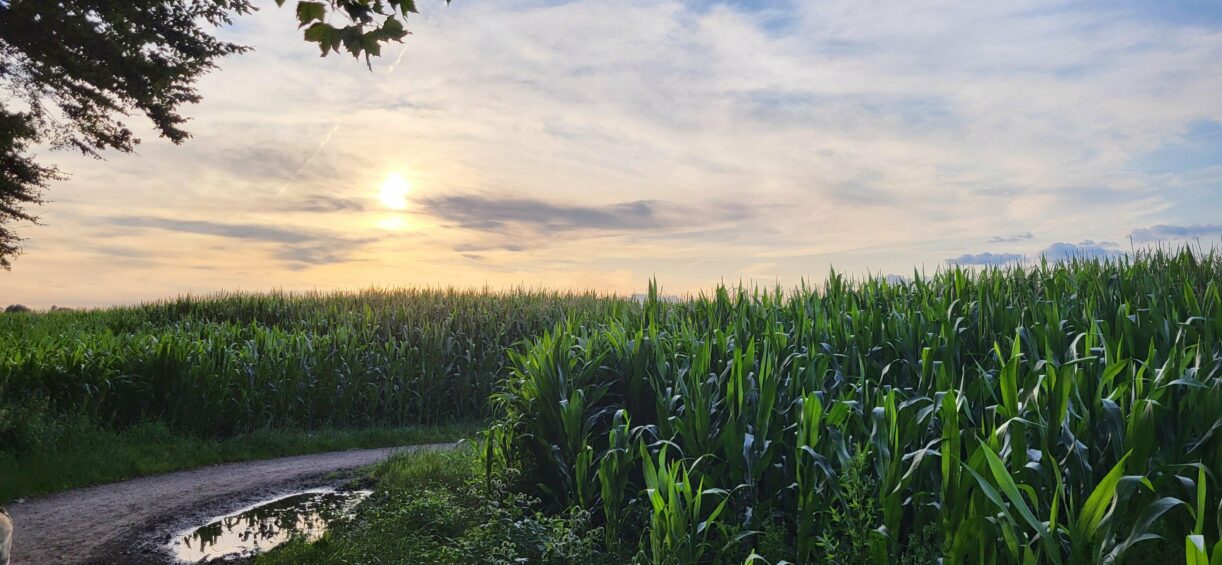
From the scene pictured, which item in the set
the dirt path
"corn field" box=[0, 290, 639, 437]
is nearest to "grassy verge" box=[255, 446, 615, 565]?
the dirt path

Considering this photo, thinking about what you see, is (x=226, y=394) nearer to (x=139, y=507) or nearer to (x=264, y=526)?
(x=139, y=507)

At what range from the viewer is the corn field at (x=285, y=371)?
1208cm

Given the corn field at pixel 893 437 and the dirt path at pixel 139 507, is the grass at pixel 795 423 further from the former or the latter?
the dirt path at pixel 139 507

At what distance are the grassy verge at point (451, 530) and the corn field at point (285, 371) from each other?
8.88ft

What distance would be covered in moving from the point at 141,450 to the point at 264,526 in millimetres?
4536

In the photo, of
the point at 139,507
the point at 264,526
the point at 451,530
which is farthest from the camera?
the point at 139,507

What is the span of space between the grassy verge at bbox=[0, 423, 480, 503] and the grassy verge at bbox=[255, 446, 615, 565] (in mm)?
4186

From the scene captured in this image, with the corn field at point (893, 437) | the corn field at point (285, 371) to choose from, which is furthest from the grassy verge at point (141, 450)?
the corn field at point (893, 437)

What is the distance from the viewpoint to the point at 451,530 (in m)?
6.75

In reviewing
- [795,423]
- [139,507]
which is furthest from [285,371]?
[795,423]

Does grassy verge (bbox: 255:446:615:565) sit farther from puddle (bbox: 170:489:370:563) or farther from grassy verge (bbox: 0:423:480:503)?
→ grassy verge (bbox: 0:423:480:503)

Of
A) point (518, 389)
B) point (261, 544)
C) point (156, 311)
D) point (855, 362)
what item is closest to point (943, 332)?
point (855, 362)

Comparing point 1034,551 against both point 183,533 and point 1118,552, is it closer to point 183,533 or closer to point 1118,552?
point 1118,552

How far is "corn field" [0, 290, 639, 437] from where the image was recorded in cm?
1208
